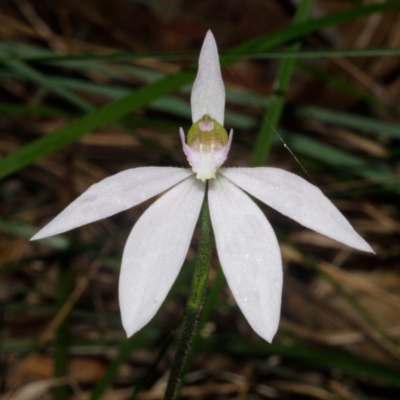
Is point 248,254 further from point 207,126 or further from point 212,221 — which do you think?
point 207,126

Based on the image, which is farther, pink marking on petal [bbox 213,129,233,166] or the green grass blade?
the green grass blade

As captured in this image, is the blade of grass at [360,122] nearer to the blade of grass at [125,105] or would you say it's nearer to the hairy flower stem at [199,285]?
the blade of grass at [125,105]

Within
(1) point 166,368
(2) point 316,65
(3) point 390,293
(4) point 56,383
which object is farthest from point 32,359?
(2) point 316,65

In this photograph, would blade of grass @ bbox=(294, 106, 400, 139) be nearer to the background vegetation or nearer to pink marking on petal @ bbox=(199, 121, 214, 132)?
the background vegetation

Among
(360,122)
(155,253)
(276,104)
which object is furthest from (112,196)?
(360,122)

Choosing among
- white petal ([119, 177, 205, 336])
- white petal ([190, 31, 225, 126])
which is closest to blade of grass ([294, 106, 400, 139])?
white petal ([190, 31, 225, 126])

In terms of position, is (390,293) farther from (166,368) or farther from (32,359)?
(32,359)

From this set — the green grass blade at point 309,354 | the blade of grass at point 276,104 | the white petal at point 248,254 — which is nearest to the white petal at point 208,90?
the white petal at point 248,254
